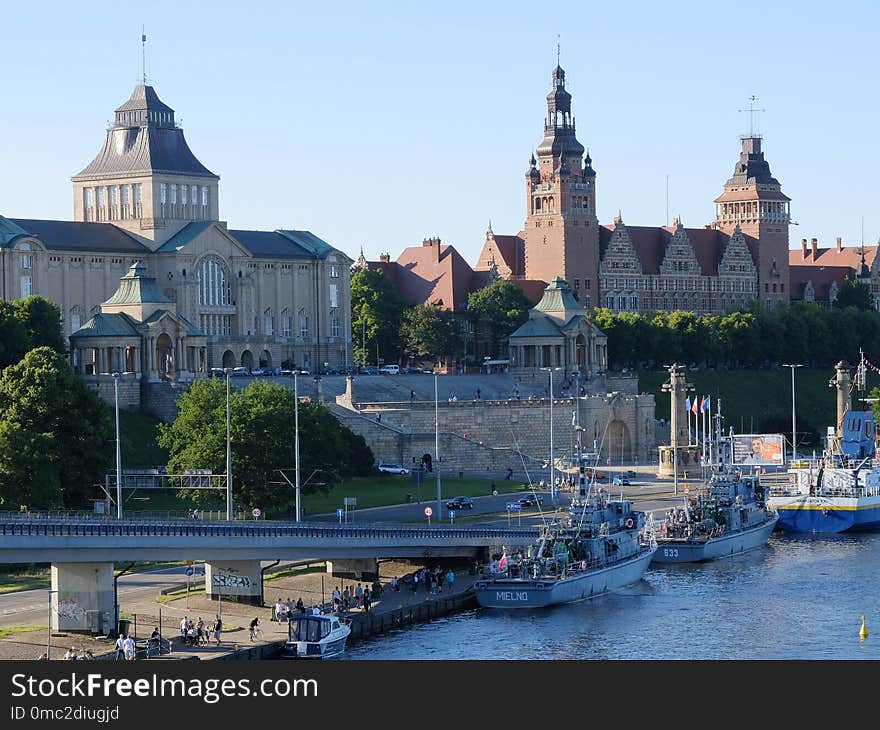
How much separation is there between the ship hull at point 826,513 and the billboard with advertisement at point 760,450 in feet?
70.7

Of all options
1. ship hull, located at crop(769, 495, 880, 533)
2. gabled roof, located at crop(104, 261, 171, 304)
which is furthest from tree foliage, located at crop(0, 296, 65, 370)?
ship hull, located at crop(769, 495, 880, 533)

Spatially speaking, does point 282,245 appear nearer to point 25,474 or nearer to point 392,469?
point 392,469

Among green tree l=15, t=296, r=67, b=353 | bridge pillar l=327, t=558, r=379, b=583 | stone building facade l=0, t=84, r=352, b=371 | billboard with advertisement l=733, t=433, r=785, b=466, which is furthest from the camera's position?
stone building facade l=0, t=84, r=352, b=371

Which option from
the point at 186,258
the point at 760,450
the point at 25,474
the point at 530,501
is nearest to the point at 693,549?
the point at 530,501

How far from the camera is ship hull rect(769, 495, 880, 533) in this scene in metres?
132

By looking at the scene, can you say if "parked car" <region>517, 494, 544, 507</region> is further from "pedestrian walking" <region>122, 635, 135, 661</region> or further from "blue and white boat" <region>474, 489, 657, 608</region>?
"pedestrian walking" <region>122, 635, 135, 661</region>

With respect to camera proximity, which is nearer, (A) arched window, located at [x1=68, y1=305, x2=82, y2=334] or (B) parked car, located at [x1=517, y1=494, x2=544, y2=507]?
(B) parked car, located at [x1=517, y1=494, x2=544, y2=507]

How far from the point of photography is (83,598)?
8719 cm

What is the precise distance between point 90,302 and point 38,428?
59.2 metres

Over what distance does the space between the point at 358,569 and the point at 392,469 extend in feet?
161

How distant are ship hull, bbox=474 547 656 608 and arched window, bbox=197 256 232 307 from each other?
282 ft

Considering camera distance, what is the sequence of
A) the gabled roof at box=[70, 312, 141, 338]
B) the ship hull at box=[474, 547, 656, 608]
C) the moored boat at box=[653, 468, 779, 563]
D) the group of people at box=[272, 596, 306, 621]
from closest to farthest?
the group of people at box=[272, 596, 306, 621]
the ship hull at box=[474, 547, 656, 608]
the moored boat at box=[653, 468, 779, 563]
the gabled roof at box=[70, 312, 141, 338]

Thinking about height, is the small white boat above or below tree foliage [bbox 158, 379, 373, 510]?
below
